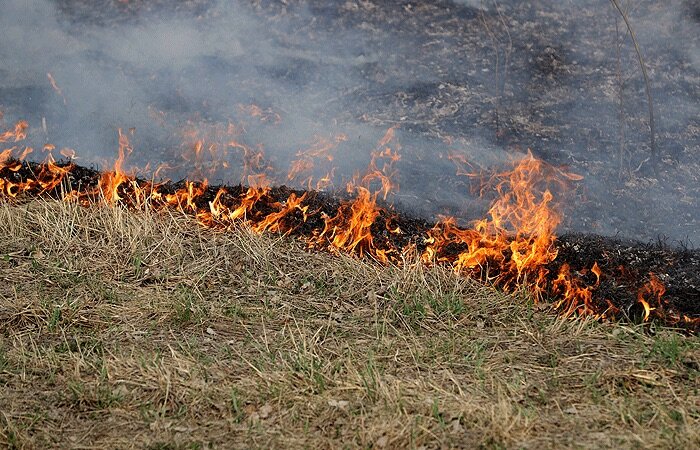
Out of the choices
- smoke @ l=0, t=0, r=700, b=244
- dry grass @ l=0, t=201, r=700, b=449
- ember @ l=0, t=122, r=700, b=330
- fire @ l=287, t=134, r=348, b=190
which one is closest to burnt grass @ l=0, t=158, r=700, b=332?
ember @ l=0, t=122, r=700, b=330

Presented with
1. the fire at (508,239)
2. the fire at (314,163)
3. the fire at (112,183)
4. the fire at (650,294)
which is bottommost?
the fire at (314,163)

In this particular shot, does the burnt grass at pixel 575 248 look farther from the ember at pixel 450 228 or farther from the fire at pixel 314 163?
the fire at pixel 314 163

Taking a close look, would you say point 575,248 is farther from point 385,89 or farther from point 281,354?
point 385,89

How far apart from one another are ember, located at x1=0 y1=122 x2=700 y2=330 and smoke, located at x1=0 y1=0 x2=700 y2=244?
1.05 feet

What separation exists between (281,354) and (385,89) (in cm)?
423

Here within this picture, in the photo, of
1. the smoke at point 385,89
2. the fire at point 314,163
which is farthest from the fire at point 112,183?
the fire at point 314,163

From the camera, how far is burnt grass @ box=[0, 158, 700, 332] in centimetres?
462

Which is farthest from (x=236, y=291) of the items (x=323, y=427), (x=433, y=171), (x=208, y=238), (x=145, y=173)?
(x=433, y=171)

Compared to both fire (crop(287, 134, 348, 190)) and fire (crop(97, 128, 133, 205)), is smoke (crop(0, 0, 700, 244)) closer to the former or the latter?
fire (crop(287, 134, 348, 190))

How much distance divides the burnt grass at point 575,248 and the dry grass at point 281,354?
7.6 inches

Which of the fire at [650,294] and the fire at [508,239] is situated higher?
the fire at [650,294]

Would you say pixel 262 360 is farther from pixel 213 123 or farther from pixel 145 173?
pixel 213 123

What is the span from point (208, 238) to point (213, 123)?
6.37 feet

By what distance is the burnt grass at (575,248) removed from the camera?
15.2ft
